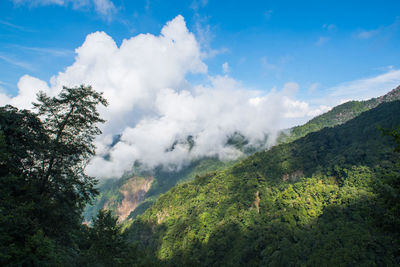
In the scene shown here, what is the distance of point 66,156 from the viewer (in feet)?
61.5

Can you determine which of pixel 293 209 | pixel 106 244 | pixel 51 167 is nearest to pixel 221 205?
pixel 293 209

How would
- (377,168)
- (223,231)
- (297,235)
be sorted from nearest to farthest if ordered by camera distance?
(297,235)
(377,168)
(223,231)

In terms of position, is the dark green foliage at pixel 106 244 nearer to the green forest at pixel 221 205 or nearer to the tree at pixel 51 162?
the green forest at pixel 221 205

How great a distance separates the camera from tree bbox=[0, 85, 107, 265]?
16.1 meters

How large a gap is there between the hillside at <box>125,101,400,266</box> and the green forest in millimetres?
341

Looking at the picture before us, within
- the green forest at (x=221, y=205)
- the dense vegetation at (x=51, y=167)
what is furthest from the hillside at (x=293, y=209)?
the dense vegetation at (x=51, y=167)

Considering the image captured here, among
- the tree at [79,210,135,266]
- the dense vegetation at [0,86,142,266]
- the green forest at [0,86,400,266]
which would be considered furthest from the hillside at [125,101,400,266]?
the dense vegetation at [0,86,142,266]

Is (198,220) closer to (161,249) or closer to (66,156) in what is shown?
(161,249)

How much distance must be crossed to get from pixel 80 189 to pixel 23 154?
5392mm

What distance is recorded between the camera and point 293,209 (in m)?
76.9

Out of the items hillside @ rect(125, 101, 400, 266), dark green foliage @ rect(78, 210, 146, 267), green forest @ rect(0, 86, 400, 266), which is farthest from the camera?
hillside @ rect(125, 101, 400, 266)

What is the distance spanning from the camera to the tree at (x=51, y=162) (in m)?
16.1

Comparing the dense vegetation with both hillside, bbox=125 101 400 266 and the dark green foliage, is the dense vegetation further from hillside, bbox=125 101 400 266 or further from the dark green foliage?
hillside, bbox=125 101 400 266

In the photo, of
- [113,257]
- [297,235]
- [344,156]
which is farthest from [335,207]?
[113,257]
